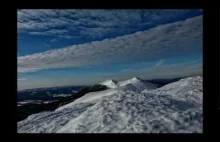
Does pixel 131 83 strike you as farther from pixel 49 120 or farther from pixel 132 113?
pixel 49 120

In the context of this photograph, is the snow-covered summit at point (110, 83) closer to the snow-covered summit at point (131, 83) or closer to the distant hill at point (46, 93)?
the snow-covered summit at point (131, 83)

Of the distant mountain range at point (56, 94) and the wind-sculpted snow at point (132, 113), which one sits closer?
the wind-sculpted snow at point (132, 113)

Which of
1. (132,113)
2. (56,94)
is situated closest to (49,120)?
(56,94)

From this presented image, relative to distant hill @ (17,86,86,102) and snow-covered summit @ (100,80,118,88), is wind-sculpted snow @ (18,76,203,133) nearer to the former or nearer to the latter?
snow-covered summit @ (100,80,118,88)

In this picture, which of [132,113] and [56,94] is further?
[56,94]

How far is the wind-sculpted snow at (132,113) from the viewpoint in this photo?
2.80 m

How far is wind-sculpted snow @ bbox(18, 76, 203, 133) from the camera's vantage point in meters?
2.80

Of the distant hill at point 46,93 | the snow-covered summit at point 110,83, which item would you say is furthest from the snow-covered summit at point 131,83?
the distant hill at point 46,93

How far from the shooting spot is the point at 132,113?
113 inches

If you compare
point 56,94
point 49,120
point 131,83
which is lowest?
point 49,120

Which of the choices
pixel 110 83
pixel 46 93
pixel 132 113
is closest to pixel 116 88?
pixel 110 83

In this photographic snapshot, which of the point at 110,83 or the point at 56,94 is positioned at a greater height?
the point at 110,83

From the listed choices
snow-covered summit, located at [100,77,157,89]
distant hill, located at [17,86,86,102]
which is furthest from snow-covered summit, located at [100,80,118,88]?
distant hill, located at [17,86,86,102]
